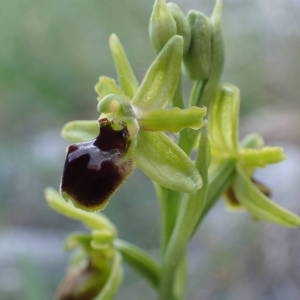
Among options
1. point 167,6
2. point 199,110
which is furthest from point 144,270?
point 167,6

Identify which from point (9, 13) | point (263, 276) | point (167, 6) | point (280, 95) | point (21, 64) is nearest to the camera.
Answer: point (167, 6)

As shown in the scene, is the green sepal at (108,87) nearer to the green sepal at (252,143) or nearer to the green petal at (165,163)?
the green petal at (165,163)

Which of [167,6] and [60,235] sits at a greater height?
[167,6]

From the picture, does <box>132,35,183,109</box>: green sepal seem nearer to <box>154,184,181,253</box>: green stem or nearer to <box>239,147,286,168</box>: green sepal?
<box>154,184,181,253</box>: green stem

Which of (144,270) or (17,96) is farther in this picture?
(17,96)

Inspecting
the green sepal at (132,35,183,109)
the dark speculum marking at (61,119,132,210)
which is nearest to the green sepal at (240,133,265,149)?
the green sepal at (132,35,183,109)

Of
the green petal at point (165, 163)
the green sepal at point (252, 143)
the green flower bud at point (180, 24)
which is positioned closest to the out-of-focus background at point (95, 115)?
the green sepal at point (252, 143)

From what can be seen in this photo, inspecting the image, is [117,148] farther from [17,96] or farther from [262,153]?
[17,96]

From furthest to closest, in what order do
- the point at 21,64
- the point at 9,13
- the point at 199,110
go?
the point at 9,13 → the point at 21,64 → the point at 199,110
